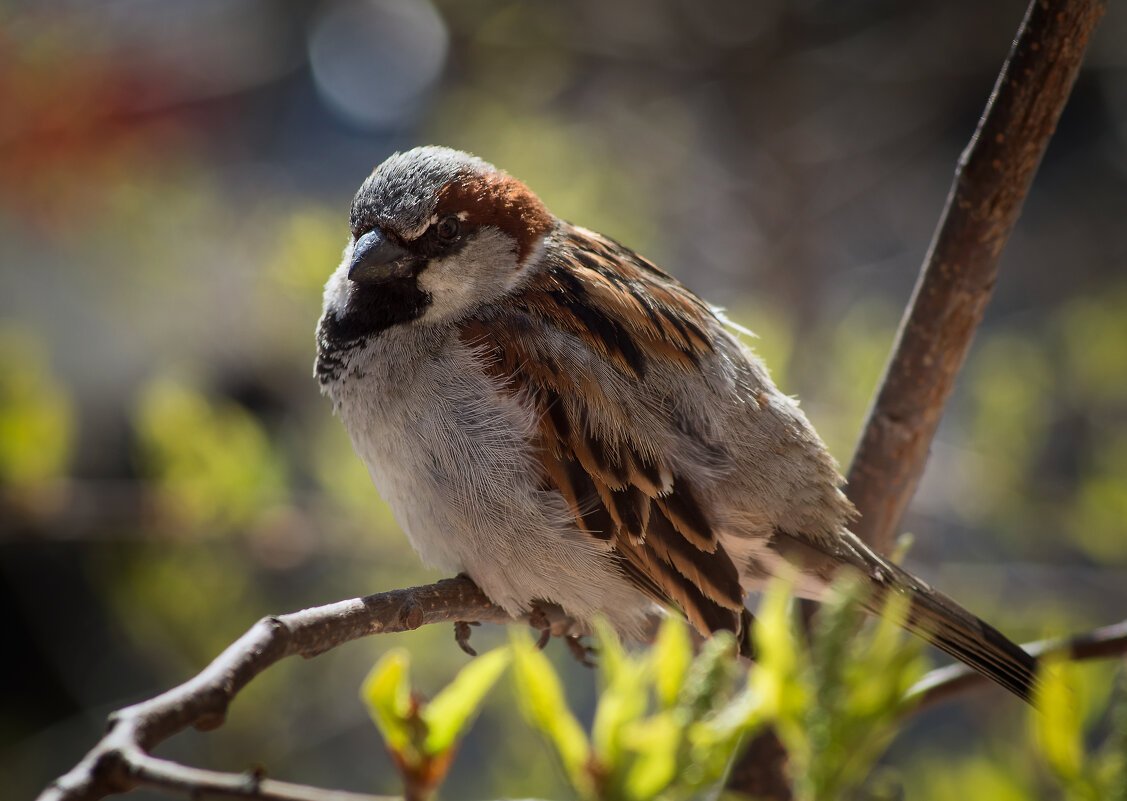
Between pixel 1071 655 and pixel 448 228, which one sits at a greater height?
pixel 448 228

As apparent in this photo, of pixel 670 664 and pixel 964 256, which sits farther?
pixel 964 256

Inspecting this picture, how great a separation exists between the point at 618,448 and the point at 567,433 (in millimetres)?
89

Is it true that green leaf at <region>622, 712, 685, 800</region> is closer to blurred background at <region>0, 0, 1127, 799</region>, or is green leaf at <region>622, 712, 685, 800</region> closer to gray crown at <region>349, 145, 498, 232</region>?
gray crown at <region>349, 145, 498, 232</region>

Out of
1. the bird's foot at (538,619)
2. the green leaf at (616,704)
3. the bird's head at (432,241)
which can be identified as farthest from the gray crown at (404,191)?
the green leaf at (616,704)

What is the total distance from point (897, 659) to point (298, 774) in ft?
10.8

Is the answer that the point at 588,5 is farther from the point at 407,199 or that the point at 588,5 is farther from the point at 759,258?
the point at 407,199

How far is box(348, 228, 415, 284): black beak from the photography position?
1.54 meters

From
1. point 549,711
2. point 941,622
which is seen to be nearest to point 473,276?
point 941,622

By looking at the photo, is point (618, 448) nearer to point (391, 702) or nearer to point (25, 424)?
point (391, 702)

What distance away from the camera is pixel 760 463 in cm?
159

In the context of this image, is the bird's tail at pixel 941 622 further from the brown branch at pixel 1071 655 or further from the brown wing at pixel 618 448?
the brown wing at pixel 618 448

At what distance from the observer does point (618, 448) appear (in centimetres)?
151

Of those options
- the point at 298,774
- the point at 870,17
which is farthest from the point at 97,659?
the point at 870,17

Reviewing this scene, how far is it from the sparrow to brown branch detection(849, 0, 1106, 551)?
0.11m
